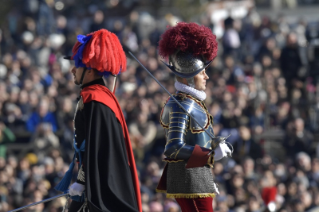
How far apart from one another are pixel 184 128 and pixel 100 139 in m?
0.75

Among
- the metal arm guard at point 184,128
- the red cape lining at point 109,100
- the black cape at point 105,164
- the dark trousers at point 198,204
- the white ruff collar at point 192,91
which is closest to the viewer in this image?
the black cape at point 105,164

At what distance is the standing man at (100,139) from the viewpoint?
6430 mm

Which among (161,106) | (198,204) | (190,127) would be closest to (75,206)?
(198,204)

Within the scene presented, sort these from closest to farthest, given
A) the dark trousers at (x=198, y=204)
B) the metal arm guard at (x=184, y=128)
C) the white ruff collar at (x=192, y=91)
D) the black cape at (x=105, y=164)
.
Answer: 1. the black cape at (x=105, y=164)
2. the metal arm guard at (x=184, y=128)
3. the dark trousers at (x=198, y=204)
4. the white ruff collar at (x=192, y=91)

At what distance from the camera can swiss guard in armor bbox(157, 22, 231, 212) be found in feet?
22.3

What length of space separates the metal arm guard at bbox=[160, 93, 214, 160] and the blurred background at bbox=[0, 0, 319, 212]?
4.45 m

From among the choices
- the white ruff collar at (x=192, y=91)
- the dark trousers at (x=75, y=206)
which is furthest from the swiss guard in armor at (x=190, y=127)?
the dark trousers at (x=75, y=206)

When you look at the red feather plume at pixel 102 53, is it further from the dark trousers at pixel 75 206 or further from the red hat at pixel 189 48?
the dark trousers at pixel 75 206

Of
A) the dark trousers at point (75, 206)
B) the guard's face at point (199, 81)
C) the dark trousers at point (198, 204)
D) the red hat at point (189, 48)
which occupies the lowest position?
the dark trousers at point (198, 204)

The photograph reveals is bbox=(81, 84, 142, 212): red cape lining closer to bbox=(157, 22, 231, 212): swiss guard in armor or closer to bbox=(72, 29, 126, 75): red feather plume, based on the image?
bbox=(72, 29, 126, 75): red feather plume

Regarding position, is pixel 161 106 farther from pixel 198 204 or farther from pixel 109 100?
pixel 109 100

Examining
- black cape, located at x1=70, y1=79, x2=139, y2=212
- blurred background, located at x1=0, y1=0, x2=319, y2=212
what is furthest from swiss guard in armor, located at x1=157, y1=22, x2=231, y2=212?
blurred background, located at x1=0, y1=0, x2=319, y2=212

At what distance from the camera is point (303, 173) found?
12781mm

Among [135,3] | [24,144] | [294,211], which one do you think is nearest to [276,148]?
[294,211]
